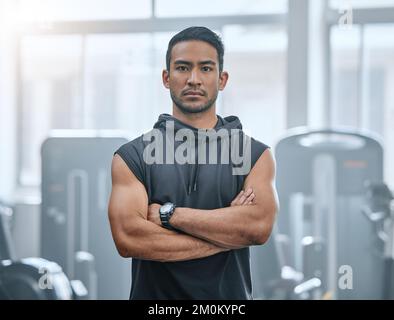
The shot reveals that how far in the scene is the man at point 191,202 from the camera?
1.69 meters

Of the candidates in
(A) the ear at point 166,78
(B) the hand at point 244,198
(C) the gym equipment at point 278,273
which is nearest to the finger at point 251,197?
(B) the hand at point 244,198

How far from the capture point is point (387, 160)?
2330 mm

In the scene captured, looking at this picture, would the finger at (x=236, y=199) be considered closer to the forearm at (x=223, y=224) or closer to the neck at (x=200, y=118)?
the forearm at (x=223, y=224)

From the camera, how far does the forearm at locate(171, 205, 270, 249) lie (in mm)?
1681

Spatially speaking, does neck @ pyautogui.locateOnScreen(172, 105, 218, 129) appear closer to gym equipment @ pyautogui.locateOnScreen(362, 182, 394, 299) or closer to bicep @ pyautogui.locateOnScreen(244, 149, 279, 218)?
bicep @ pyautogui.locateOnScreen(244, 149, 279, 218)

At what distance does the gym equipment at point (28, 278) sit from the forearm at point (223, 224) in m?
0.77

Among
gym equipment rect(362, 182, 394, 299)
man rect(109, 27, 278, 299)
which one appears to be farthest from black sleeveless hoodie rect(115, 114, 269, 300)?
gym equipment rect(362, 182, 394, 299)

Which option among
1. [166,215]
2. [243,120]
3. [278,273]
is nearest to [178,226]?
[166,215]

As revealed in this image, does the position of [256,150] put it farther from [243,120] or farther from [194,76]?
[243,120]

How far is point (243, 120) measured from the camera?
225 cm

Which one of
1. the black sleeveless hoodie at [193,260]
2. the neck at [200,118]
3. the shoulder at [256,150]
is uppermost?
the neck at [200,118]

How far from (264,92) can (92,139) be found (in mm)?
600

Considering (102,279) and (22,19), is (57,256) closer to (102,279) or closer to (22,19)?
(102,279)

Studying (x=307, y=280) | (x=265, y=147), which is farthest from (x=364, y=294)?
(x=265, y=147)
